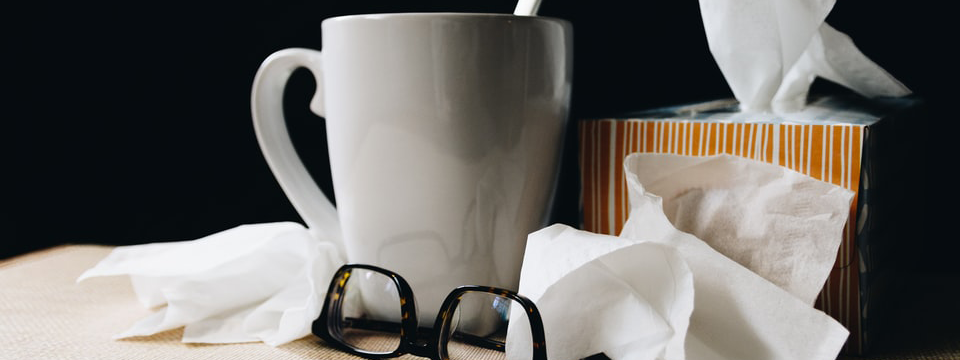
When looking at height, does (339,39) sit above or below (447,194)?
above

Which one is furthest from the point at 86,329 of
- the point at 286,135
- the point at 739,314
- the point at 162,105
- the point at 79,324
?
the point at 739,314

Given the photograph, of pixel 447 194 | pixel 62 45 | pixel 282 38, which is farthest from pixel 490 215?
pixel 62 45

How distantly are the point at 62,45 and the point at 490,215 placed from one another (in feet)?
1.88

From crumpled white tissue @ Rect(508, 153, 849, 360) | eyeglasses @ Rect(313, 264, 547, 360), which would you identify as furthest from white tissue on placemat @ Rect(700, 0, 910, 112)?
eyeglasses @ Rect(313, 264, 547, 360)

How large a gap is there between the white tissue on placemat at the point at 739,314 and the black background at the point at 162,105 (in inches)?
11.3

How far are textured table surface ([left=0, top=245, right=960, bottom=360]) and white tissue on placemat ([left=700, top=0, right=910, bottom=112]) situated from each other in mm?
184

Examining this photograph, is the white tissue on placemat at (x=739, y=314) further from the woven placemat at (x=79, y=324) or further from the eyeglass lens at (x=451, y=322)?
the woven placemat at (x=79, y=324)

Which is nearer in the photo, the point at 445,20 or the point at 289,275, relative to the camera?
the point at 445,20

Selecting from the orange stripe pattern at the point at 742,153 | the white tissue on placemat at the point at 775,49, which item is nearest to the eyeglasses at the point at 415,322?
the orange stripe pattern at the point at 742,153

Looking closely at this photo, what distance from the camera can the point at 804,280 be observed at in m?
0.42

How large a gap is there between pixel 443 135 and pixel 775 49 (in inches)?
8.9

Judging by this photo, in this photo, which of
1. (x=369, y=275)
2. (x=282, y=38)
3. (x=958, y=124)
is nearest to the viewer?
(x=369, y=275)

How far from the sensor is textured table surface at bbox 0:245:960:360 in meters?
0.47

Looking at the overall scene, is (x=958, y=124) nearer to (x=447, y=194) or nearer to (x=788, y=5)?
(x=788, y=5)
